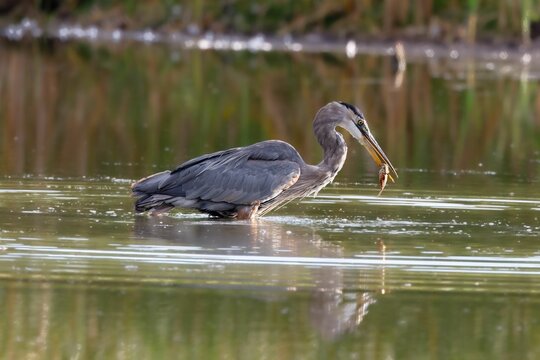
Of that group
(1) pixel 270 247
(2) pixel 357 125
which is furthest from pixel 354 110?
(1) pixel 270 247

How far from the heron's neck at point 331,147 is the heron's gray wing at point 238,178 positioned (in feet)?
1.37

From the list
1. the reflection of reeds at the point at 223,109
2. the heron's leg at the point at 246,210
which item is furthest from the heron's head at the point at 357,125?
the reflection of reeds at the point at 223,109

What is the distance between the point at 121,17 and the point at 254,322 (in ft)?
117

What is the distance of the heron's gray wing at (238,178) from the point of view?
466 inches

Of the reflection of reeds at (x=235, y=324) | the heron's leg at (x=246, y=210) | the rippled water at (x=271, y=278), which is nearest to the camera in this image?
the reflection of reeds at (x=235, y=324)

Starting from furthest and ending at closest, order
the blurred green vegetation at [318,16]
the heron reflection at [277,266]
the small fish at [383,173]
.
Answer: the blurred green vegetation at [318,16] < the small fish at [383,173] < the heron reflection at [277,266]

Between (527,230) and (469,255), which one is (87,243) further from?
(527,230)

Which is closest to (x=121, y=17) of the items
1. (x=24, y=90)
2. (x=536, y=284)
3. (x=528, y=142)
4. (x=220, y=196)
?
(x=24, y=90)

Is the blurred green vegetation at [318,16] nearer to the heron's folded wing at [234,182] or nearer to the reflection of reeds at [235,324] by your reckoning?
the heron's folded wing at [234,182]

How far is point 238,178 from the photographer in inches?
469

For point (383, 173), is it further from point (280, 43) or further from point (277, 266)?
point (280, 43)

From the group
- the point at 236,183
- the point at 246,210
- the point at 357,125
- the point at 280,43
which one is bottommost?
the point at 246,210

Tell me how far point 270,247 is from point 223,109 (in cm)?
1272

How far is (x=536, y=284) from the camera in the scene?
898cm
